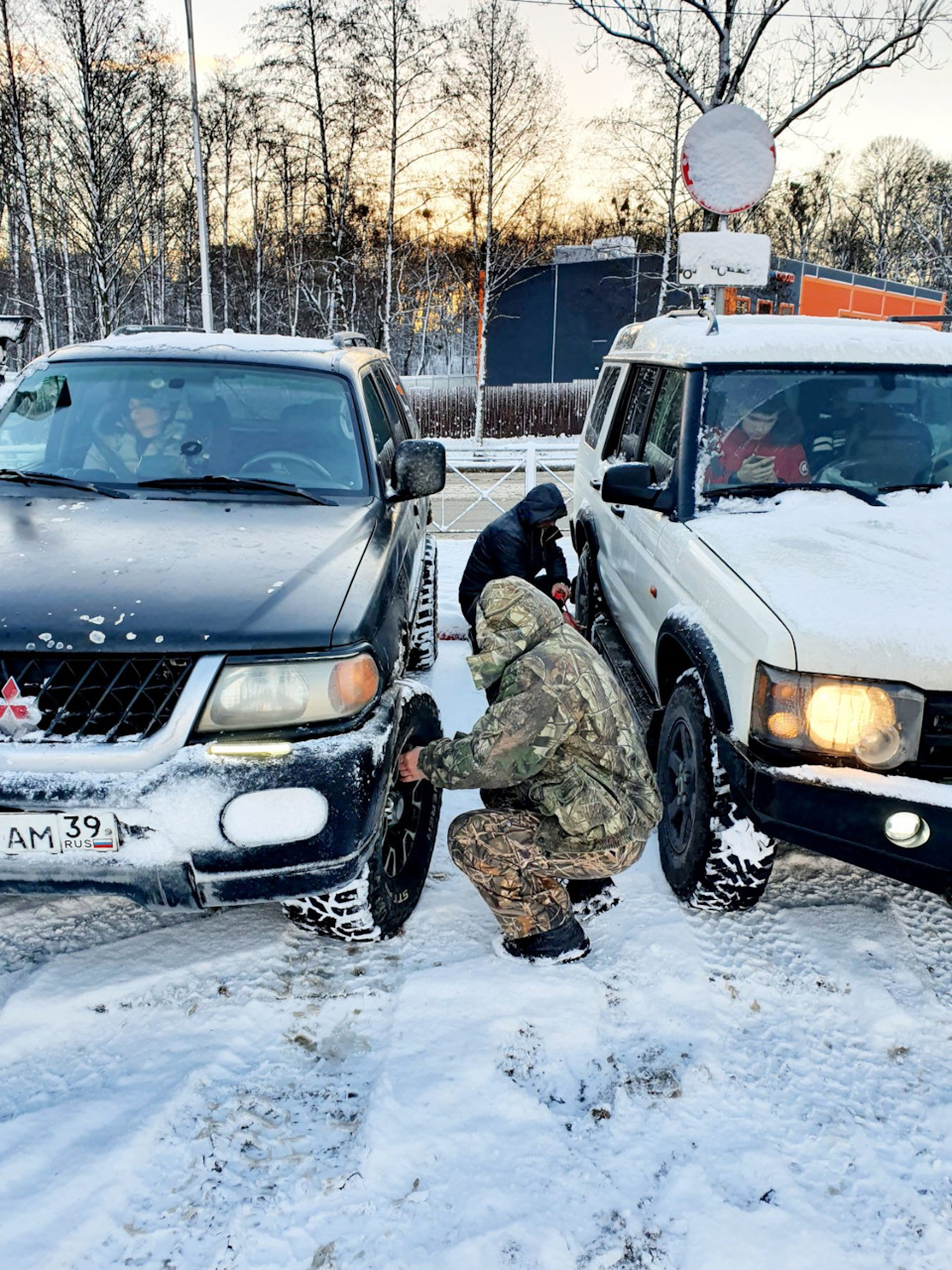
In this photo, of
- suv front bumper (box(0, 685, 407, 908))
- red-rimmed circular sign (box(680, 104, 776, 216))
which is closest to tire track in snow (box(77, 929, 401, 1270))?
suv front bumper (box(0, 685, 407, 908))

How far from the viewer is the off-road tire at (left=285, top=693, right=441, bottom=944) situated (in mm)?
2584

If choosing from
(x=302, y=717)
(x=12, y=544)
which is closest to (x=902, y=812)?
(x=302, y=717)

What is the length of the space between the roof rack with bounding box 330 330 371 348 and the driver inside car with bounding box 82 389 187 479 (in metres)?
1.16

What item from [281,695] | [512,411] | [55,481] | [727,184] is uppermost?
[727,184]

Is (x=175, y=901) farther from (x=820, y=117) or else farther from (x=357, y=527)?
(x=820, y=117)

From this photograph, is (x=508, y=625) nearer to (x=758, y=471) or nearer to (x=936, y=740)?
(x=936, y=740)

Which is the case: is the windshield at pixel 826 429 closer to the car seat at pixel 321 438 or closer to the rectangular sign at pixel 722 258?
the car seat at pixel 321 438

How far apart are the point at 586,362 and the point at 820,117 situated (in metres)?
18.0

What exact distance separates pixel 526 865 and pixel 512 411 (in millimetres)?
29780

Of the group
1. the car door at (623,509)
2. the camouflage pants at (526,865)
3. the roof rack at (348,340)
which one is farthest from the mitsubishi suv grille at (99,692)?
the roof rack at (348,340)

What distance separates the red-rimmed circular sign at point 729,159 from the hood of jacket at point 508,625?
14.6 ft

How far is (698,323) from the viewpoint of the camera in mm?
4363

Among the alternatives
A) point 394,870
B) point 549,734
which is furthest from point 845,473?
point 394,870

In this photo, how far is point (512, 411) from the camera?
102ft
